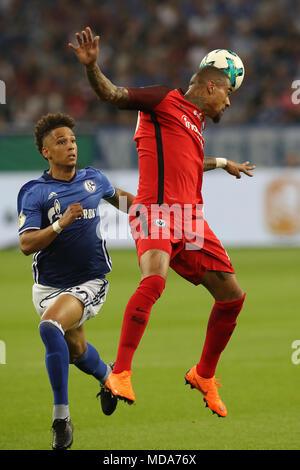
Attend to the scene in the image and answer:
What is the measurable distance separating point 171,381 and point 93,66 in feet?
11.5

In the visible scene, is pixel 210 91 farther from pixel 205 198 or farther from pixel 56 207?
pixel 205 198

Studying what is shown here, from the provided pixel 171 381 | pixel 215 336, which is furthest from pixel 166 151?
pixel 171 381

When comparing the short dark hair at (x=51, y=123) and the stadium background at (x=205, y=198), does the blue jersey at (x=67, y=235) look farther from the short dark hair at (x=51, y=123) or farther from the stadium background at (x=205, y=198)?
the stadium background at (x=205, y=198)

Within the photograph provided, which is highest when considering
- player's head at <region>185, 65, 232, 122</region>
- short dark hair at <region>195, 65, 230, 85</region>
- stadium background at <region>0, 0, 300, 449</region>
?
short dark hair at <region>195, 65, 230, 85</region>

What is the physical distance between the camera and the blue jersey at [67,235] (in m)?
5.88

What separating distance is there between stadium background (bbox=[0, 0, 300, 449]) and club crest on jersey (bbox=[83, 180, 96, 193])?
1705mm

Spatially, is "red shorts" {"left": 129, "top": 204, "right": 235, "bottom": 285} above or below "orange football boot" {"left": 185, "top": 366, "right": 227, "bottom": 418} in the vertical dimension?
above

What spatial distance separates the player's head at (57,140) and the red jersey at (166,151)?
53cm

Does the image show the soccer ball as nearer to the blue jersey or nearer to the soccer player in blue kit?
the soccer player in blue kit

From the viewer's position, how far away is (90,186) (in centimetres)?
620

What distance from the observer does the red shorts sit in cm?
542

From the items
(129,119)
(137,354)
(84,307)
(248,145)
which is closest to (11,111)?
(129,119)

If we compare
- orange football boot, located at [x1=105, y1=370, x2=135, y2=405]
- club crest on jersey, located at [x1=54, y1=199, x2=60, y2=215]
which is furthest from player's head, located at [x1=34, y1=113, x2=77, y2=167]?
orange football boot, located at [x1=105, y1=370, x2=135, y2=405]

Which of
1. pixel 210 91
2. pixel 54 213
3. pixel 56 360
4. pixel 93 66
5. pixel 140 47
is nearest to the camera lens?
pixel 93 66
